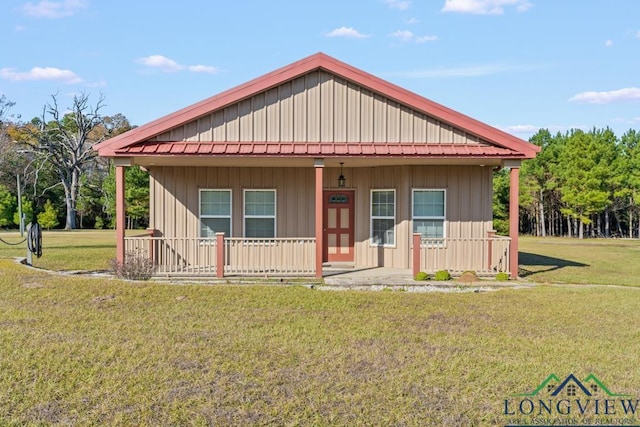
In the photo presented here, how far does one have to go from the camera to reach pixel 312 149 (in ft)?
37.2

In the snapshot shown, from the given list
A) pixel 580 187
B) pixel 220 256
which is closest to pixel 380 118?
pixel 220 256

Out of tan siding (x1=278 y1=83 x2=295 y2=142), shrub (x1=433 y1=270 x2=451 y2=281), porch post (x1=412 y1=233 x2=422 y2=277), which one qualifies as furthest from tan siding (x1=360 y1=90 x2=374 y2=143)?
shrub (x1=433 y1=270 x2=451 y2=281)

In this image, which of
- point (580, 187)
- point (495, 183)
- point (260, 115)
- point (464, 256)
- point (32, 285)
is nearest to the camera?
point (32, 285)

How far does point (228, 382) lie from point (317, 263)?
20.8ft

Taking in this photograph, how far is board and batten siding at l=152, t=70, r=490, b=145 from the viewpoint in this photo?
38.7ft

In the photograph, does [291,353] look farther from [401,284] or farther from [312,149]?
[312,149]

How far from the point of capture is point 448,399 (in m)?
4.60

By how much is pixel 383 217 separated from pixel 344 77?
3832mm

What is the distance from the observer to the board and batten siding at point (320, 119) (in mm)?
11805

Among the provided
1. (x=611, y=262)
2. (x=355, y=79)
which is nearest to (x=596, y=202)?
(x=611, y=262)

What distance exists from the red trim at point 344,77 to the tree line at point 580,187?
101 ft

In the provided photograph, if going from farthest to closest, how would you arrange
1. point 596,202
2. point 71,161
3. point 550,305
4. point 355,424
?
1. point 71,161
2. point 596,202
3. point 550,305
4. point 355,424

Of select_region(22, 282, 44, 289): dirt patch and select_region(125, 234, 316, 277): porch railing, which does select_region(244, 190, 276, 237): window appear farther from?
select_region(22, 282, 44, 289): dirt patch

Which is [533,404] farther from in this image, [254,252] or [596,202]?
[596,202]
